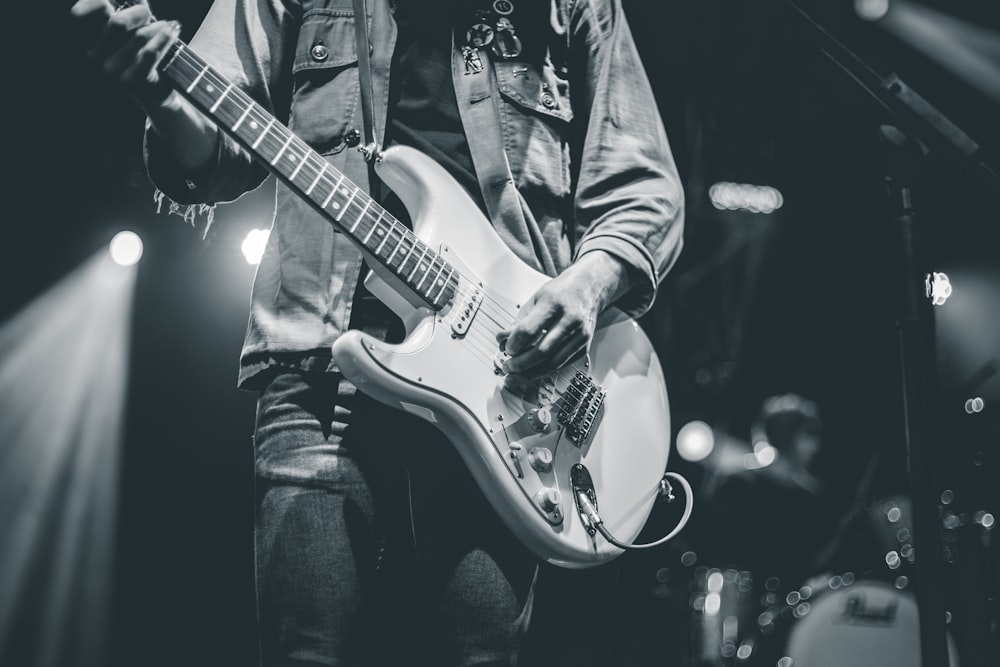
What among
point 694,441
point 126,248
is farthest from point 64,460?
point 694,441

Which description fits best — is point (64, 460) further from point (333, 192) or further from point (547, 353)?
point (547, 353)

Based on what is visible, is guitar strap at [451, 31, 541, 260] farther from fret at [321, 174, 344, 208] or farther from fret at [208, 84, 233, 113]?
fret at [208, 84, 233, 113]

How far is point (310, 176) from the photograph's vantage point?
124cm

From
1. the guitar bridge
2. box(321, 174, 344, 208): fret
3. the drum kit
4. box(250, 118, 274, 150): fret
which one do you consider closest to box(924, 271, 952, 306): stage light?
the drum kit

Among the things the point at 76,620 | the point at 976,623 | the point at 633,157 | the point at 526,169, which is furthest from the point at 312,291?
the point at 976,623

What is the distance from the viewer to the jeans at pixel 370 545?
1.17m

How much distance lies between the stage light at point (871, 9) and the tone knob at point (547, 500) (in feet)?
13.0

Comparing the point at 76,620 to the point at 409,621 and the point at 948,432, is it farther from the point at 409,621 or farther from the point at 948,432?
the point at 948,432

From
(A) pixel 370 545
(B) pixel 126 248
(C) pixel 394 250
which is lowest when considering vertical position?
(A) pixel 370 545

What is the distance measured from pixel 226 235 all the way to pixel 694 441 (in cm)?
440

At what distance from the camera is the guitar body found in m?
1.25

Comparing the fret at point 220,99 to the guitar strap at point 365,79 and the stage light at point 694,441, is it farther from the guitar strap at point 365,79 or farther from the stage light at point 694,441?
the stage light at point 694,441

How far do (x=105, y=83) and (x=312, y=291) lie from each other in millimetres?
2219

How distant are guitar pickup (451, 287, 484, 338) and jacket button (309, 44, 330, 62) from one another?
55 cm
